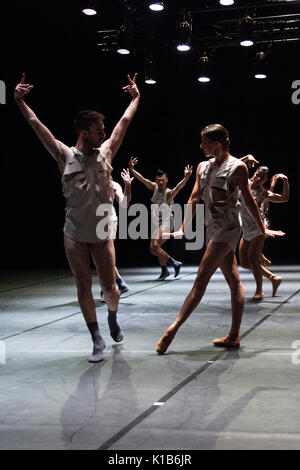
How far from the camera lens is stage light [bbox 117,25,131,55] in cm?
1255

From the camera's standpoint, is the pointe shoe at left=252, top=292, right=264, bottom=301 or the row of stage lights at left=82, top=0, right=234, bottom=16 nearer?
the pointe shoe at left=252, top=292, right=264, bottom=301

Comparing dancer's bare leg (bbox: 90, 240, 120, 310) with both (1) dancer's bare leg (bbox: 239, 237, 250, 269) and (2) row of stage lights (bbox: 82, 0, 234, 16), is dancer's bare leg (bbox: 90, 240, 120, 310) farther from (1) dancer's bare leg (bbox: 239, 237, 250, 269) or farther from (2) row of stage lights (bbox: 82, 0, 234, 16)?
(2) row of stage lights (bbox: 82, 0, 234, 16)

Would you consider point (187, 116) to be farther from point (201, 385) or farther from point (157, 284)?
point (201, 385)

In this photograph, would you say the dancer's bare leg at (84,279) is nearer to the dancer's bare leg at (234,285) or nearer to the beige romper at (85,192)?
the beige romper at (85,192)

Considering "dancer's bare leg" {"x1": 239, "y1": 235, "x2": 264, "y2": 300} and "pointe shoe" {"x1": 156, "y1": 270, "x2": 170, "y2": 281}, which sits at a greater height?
"dancer's bare leg" {"x1": 239, "y1": 235, "x2": 264, "y2": 300}

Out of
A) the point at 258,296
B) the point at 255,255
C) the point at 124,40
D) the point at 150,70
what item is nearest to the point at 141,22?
the point at 124,40

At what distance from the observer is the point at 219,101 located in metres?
17.8

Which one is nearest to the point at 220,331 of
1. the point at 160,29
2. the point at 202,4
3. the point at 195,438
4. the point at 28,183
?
the point at 195,438

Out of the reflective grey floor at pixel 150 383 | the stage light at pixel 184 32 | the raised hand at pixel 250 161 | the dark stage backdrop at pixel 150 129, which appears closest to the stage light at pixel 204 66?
the dark stage backdrop at pixel 150 129

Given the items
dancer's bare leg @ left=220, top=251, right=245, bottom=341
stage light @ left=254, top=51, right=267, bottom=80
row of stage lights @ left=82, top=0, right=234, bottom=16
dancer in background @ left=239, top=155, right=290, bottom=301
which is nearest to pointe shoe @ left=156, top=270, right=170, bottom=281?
dancer in background @ left=239, top=155, right=290, bottom=301

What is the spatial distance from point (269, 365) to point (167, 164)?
13537mm

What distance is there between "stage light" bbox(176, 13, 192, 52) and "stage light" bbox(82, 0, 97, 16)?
221cm

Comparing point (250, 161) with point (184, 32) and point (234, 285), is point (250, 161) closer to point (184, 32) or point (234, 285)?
point (234, 285)

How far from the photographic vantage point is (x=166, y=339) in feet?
17.4
